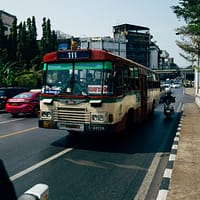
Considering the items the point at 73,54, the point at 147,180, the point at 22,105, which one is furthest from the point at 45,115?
the point at 22,105

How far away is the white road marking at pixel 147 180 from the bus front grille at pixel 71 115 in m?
2.28

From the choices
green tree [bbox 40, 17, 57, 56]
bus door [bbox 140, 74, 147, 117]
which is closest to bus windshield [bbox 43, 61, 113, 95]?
bus door [bbox 140, 74, 147, 117]

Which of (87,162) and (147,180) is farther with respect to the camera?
(87,162)

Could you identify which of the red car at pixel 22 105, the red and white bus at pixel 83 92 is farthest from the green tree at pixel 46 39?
the red and white bus at pixel 83 92

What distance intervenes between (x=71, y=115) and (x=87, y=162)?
186 cm

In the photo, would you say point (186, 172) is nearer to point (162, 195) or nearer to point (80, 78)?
point (162, 195)

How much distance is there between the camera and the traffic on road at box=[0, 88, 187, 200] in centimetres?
504

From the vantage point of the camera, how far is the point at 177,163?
6.35m

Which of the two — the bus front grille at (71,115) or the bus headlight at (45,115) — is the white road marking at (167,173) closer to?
the bus front grille at (71,115)

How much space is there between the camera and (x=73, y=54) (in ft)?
27.2

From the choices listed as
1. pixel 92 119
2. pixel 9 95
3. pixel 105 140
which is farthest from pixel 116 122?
pixel 9 95

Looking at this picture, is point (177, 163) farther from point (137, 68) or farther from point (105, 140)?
point (137, 68)

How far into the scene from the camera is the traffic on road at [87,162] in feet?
16.5

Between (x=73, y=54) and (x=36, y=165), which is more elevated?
(x=73, y=54)
